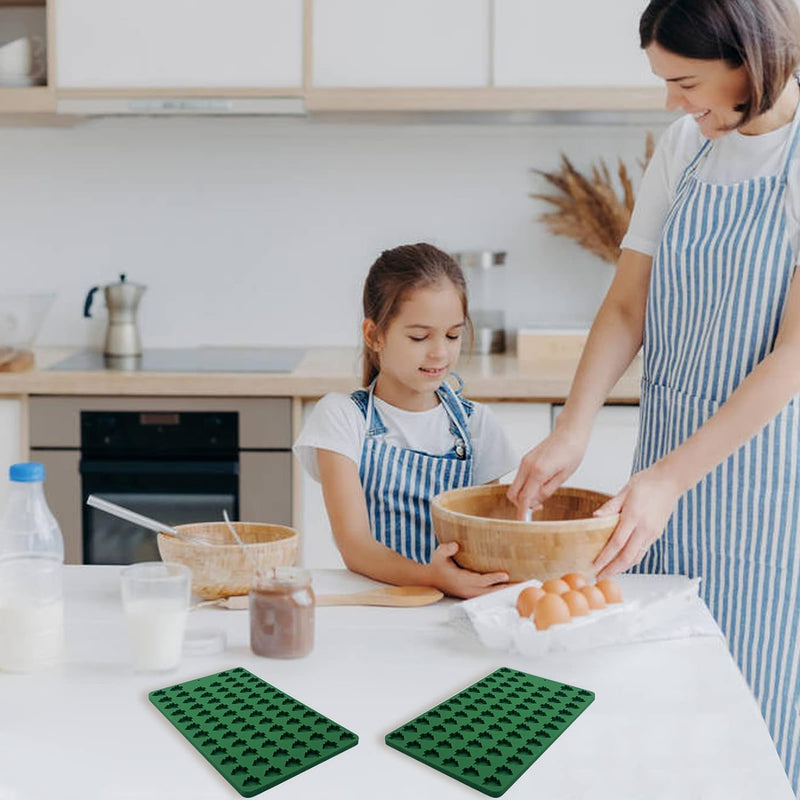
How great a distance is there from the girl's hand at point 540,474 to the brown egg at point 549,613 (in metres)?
0.26

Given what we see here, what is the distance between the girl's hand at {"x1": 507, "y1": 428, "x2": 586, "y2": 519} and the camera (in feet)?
4.34

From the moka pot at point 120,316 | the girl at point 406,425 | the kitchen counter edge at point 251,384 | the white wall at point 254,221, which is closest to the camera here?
the girl at point 406,425

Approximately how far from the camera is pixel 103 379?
2.58 meters

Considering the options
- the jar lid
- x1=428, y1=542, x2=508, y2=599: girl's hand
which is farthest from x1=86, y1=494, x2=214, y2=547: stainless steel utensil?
x1=428, y1=542, x2=508, y2=599: girl's hand

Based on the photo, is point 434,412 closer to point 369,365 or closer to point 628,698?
point 369,365

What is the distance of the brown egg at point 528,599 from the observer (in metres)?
1.08

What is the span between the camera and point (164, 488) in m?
2.64

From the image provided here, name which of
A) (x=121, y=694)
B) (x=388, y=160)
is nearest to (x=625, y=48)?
(x=388, y=160)

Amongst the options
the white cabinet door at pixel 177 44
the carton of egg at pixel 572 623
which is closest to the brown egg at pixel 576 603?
the carton of egg at pixel 572 623

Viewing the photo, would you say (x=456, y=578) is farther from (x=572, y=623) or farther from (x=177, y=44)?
(x=177, y=44)

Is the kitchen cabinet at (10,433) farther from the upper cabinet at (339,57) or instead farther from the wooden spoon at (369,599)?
the wooden spoon at (369,599)

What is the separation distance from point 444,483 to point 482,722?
0.76 metres

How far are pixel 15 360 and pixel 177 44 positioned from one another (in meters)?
0.92

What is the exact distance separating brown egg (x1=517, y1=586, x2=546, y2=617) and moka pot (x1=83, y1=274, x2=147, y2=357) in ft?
6.62
